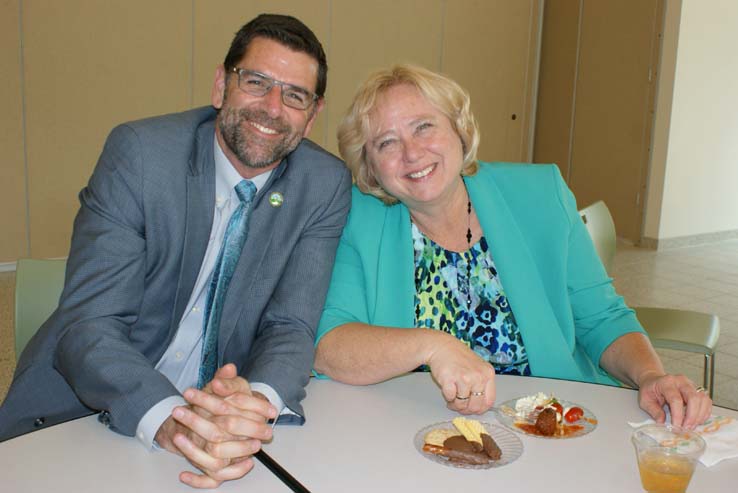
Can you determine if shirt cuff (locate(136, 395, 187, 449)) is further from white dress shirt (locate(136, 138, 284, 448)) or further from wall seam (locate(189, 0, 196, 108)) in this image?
wall seam (locate(189, 0, 196, 108))

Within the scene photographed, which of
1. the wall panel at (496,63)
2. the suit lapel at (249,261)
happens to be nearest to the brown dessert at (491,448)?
the suit lapel at (249,261)

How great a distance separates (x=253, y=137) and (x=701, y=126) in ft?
21.5

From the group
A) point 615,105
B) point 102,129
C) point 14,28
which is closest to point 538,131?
point 615,105

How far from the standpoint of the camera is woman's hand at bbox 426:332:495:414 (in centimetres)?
150

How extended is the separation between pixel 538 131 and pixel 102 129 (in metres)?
5.12

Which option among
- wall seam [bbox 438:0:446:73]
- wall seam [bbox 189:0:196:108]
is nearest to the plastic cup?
wall seam [bbox 189:0:196:108]

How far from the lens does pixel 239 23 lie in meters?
6.23

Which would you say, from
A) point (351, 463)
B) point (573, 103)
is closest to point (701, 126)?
point (573, 103)

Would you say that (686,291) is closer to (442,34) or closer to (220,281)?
(442,34)

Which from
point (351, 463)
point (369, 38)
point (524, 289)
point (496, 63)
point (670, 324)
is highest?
point (369, 38)

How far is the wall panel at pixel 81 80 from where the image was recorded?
5344 mm

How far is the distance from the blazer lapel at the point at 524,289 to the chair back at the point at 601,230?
102 centimetres

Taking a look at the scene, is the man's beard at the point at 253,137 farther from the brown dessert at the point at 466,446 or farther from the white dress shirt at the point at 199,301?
the brown dessert at the point at 466,446

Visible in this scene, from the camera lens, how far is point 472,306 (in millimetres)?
2055
